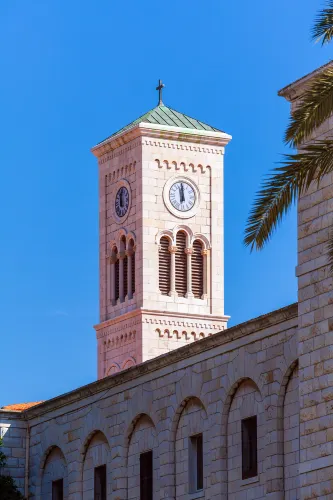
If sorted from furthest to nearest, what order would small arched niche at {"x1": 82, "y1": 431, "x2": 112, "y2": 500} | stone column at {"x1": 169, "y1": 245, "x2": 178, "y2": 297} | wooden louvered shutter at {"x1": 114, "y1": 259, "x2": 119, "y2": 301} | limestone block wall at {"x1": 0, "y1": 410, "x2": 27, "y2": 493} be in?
wooden louvered shutter at {"x1": 114, "y1": 259, "x2": 119, "y2": 301} < stone column at {"x1": 169, "y1": 245, "x2": 178, "y2": 297} < limestone block wall at {"x1": 0, "y1": 410, "x2": 27, "y2": 493} < small arched niche at {"x1": 82, "y1": 431, "x2": 112, "y2": 500}

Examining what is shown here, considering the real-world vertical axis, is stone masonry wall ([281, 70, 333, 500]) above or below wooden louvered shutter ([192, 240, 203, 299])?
below

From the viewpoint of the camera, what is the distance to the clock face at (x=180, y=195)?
8556cm

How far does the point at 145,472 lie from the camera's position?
43750 mm

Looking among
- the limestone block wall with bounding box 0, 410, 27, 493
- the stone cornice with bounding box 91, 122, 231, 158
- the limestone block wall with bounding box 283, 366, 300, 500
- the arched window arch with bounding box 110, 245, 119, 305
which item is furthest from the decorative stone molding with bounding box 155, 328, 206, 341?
the limestone block wall with bounding box 283, 366, 300, 500

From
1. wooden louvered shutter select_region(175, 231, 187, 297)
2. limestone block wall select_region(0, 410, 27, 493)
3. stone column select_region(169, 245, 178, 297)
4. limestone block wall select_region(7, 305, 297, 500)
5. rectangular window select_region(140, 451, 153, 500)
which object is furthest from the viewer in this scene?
wooden louvered shutter select_region(175, 231, 187, 297)

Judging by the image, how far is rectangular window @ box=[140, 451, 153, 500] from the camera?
1713 inches

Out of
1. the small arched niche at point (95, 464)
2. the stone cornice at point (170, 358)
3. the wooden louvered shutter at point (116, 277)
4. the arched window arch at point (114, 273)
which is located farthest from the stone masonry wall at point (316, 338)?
the arched window arch at point (114, 273)

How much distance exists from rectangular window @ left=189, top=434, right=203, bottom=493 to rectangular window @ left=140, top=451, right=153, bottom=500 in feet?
6.02

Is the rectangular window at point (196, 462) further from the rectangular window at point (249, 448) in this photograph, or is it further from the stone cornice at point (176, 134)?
the stone cornice at point (176, 134)

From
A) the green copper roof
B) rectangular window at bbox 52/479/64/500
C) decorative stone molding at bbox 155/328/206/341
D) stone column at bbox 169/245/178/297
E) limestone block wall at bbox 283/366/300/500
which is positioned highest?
the green copper roof

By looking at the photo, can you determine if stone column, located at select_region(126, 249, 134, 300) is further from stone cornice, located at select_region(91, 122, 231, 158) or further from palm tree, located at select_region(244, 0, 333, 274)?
palm tree, located at select_region(244, 0, 333, 274)

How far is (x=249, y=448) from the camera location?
39.6 metres

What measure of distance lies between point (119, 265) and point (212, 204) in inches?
200

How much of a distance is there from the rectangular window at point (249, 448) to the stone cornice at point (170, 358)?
71.3 inches
